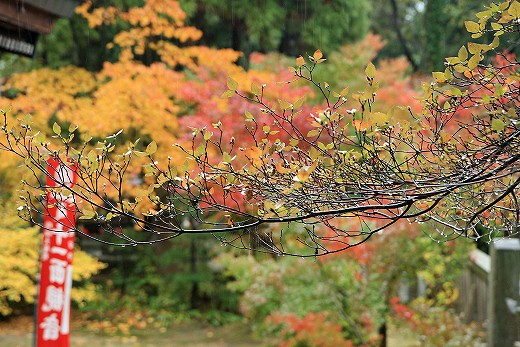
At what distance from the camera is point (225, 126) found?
785 cm

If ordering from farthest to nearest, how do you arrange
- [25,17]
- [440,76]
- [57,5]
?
[57,5] < [25,17] < [440,76]

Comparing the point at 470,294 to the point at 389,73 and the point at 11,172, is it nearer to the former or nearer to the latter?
the point at 389,73

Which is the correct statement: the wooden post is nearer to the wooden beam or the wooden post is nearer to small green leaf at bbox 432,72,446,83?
small green leaf at bbox 432,72,446,83

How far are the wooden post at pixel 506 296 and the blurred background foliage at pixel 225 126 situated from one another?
1.43m

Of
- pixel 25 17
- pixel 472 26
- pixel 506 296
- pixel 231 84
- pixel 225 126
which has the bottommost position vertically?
pixel 506 296

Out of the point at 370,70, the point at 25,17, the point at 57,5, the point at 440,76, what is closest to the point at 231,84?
the point at 370,70

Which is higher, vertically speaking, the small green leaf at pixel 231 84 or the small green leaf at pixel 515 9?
the small green leaf at pixel 515 9

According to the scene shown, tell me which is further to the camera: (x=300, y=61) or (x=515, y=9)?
(x=300, y=61)

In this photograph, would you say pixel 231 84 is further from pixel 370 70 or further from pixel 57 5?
pixel 57 5

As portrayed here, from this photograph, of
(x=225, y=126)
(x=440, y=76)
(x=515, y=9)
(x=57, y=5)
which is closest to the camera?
(x=515, y=9)

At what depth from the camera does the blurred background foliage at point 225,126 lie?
6.74m

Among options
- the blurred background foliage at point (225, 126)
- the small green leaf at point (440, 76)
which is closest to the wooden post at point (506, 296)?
the blurred background foliage at point (225, 126)

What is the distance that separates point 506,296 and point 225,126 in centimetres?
397

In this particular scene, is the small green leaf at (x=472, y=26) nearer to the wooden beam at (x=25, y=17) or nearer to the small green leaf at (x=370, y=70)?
the small green leaf at (x=370, y=70)
